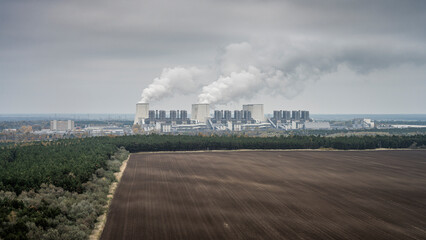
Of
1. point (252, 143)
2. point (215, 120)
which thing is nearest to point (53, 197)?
point (252, 143)

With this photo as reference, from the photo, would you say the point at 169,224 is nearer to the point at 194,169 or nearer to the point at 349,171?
the point at 194,169

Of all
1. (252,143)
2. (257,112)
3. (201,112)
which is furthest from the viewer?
(257,112)

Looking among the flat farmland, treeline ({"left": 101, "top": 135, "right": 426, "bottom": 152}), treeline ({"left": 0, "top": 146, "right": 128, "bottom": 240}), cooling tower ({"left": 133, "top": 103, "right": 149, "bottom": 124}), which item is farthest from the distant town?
treeline ({"left": 0, "top": 146, "right": 128, "bottom": 240})

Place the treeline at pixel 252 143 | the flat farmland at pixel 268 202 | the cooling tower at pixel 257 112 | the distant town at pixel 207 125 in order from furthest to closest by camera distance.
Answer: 1. the cooling tower at pixel 257 112
2. the distant town at pixel 207 125
3. the treeline at pixel 252 143
4. the flat farmland at pixel 268 202

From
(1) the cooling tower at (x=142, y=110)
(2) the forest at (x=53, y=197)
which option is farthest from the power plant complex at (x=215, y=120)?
(2) the forest at (x=53, y=197)

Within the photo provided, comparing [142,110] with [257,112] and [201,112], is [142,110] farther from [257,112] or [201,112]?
[257,112]

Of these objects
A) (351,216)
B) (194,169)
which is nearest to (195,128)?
(194,169)

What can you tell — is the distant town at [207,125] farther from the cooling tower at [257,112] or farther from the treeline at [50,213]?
the treeline at [50,213]
